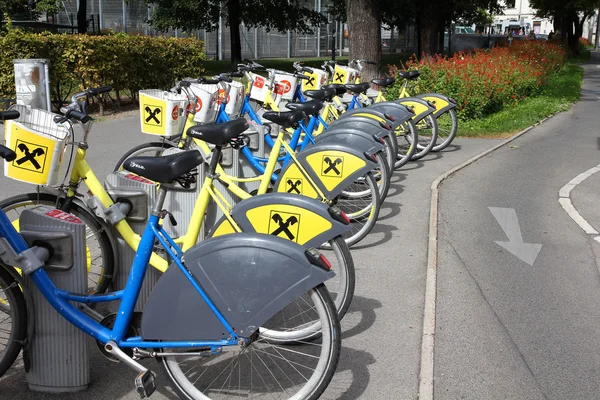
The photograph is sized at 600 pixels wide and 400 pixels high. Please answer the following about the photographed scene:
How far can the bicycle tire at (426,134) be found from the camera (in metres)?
10.1

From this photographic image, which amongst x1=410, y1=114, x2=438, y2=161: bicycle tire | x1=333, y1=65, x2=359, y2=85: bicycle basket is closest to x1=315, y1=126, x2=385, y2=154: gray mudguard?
x1=410, y1=114, x2=438, y2=161: bicycle tire

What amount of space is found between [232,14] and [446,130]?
17889 mm

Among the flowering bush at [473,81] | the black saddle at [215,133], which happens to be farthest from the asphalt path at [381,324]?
the flowering bush at [473,81]

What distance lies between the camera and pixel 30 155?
3822mm

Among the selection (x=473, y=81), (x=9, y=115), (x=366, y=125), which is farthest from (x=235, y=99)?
(x=473, y=81)

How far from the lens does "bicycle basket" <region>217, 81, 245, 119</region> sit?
715cm

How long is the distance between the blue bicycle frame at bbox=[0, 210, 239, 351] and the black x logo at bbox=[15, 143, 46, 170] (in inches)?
21.2

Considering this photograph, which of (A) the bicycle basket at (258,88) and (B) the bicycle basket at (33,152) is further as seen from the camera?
(A) the bicycle basket at (258,88)

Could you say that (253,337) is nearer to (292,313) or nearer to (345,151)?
(292,313)

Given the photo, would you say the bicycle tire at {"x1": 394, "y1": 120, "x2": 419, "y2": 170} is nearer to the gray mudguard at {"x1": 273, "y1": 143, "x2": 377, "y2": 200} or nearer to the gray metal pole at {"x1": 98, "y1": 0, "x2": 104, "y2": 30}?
the gray mudguard at {"x1": 273, "y1": 143, "x2": 377, "y2": 200}

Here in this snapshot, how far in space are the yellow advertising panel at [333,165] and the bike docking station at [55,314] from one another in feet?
8.52

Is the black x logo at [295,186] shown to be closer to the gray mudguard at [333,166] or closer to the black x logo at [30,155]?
the gray mudguard at [333,166]

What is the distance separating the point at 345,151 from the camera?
5785mm

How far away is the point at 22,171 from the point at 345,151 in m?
2.69
